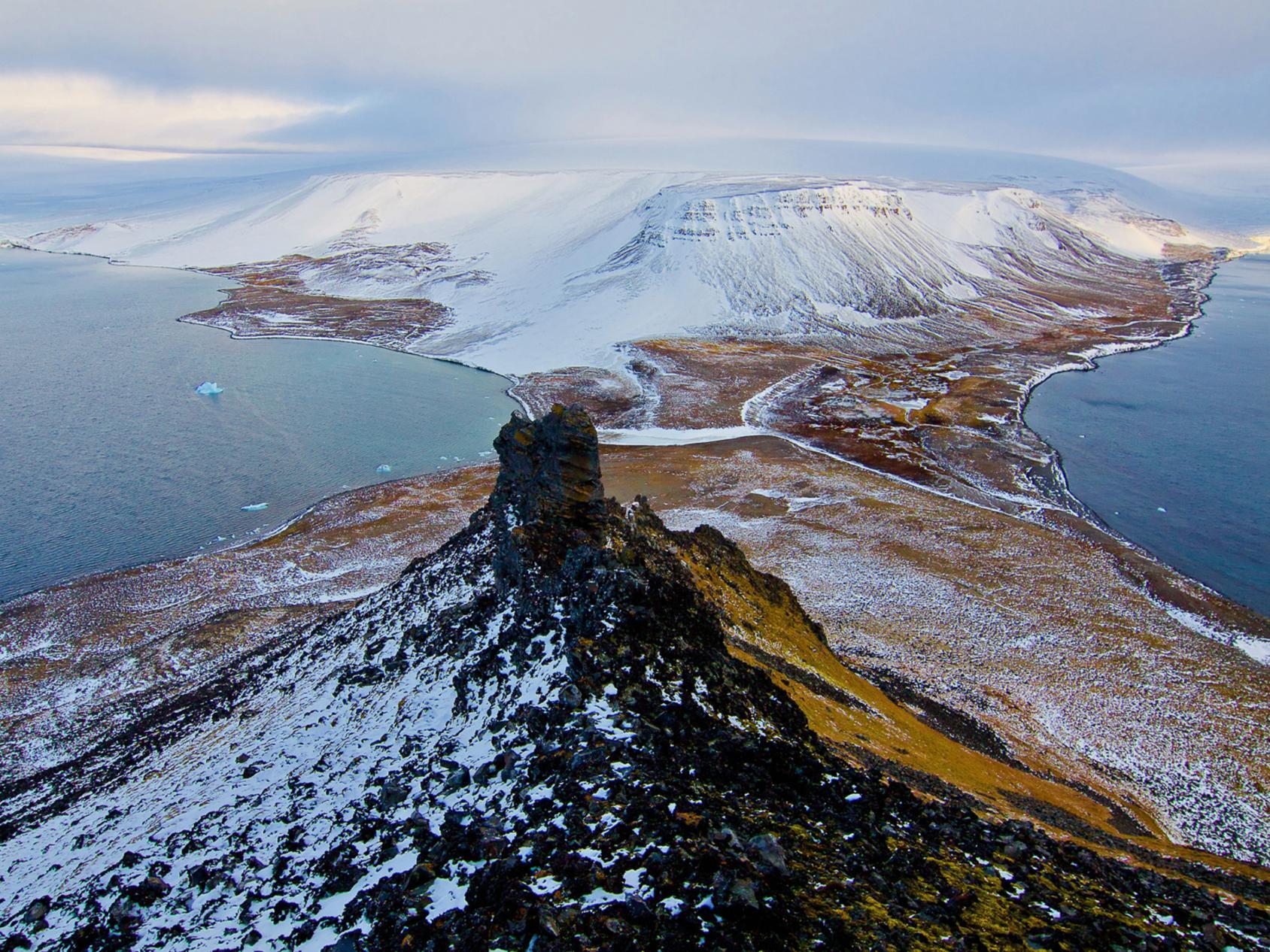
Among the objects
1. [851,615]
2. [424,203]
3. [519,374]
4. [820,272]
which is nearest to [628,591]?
[851,615]

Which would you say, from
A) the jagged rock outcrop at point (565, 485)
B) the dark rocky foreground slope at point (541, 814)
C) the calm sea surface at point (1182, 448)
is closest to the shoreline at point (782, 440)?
the calm sea surface at point (1182, 448)

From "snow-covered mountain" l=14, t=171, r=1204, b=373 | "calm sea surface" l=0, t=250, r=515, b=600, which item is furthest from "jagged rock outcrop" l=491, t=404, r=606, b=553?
"snow-covered mountain" l=14, t=171, r=1204, b=373

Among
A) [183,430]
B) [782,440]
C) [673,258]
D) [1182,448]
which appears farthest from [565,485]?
[673,258]

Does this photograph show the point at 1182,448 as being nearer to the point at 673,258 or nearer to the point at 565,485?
the point at 565,485

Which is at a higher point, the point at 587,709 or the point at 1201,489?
the point at 587,709

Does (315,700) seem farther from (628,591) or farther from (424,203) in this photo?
(424,203)

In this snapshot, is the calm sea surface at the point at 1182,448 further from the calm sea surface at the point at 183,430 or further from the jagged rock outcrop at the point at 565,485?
the calm sea surface at the point at 183,430
